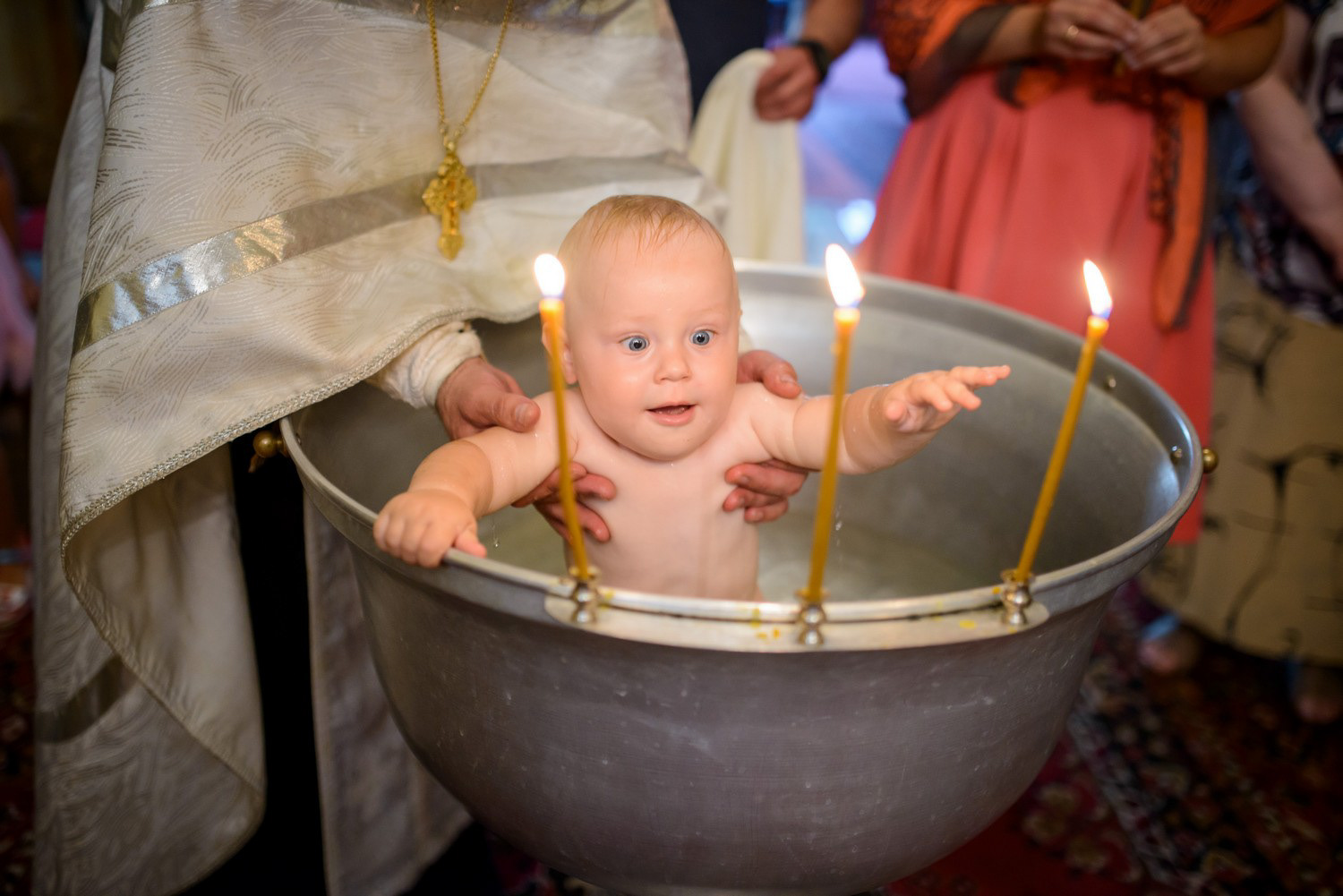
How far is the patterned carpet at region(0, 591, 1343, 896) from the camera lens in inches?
48.5

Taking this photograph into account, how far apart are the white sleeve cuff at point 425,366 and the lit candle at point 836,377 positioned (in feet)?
1.24

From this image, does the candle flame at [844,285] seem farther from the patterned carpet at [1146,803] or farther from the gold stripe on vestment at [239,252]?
→ the patterned carpet at [1146,803]

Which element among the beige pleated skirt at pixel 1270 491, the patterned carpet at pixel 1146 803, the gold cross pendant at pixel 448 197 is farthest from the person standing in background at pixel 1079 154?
the gold cross pendant at pixel 448 197

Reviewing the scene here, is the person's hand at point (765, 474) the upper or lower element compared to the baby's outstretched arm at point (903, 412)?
lower

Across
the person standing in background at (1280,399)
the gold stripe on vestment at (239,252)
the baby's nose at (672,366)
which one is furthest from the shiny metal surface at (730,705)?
the person standing in background at (1280,399)

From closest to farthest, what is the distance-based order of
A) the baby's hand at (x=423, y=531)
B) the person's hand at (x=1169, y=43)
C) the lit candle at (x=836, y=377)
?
the lit candle at (x=836, y=377), the baby's hand at (x=423, y=531), the person's hand at (x=1169, y=43)

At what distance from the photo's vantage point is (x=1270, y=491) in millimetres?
1514

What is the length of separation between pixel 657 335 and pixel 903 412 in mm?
171

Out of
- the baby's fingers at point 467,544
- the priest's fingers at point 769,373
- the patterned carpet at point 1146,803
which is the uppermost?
the baby's fingers at point 467,544

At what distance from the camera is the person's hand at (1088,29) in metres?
1.07

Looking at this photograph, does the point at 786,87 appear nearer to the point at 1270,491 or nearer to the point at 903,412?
the point at 903,412

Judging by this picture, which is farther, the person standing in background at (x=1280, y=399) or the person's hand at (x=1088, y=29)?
the person standing in background at (x=1280, y=399)

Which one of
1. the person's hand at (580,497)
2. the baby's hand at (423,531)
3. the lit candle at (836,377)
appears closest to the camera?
the lit candle at (836,377)

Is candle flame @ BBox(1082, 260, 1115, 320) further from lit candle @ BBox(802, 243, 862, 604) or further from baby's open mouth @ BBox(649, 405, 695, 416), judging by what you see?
baby's open mouth @ BBox(649, 405, 695, 416)
